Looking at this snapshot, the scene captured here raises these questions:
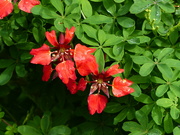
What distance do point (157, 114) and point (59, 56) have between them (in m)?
0.55

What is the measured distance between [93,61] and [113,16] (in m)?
0.31

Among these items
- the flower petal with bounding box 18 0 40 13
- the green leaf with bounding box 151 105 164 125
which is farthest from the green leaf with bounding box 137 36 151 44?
the flower petal with bounding box 18 0 40 13

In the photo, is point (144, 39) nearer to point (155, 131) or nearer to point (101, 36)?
point (101, 36)

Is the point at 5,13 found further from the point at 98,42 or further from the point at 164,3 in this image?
the point at 164,3

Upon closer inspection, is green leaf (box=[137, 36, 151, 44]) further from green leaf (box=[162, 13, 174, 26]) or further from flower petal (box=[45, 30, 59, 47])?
flower petal (box=[45, 30, 59, 47])

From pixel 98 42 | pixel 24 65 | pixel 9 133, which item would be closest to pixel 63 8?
pixel 98 42

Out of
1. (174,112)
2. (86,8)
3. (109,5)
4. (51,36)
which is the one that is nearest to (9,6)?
(51,36)

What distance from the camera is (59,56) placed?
6.03 ft

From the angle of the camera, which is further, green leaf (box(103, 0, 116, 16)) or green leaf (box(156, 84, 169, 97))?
green leaf (box(103, 0, 116, 16))

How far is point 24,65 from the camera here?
2121 mm

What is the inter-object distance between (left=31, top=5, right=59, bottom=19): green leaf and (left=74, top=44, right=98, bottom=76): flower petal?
21 centimetres

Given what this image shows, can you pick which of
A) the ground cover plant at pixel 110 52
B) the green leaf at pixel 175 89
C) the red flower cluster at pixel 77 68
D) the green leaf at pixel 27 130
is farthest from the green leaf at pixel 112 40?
the green leaf at pixel 27 130

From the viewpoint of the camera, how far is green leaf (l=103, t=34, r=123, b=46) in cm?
191

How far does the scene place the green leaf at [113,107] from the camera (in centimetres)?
202
